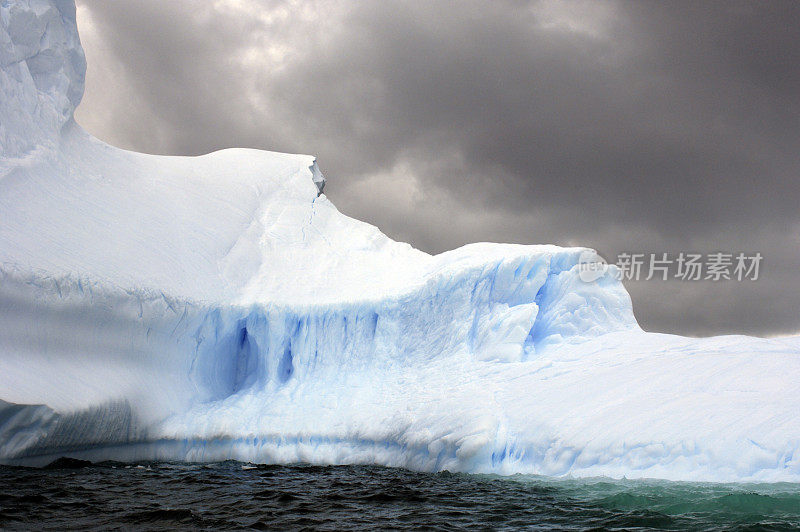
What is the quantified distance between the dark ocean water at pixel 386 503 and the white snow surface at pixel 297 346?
798mm

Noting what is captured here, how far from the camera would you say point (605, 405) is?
925cm

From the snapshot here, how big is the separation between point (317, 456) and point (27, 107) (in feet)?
32.3

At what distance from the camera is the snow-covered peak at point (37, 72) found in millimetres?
13227

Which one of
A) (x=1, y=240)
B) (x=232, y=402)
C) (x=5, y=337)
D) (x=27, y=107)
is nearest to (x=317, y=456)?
(x=232, y=402)

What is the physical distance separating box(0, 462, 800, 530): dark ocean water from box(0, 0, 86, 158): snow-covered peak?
741cm

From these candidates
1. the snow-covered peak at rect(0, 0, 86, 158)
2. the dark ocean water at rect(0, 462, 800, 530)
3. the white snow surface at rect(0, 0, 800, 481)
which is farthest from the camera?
the snow-covered peak at rect(0, 0, 86, 158)

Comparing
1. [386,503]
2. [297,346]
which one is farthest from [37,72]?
[386,503]

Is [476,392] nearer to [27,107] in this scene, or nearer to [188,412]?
[188,412]

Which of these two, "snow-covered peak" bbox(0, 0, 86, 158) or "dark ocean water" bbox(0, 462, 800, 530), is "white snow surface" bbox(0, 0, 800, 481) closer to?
"snow-covered peak" bbox(0, 0, 86, 158)

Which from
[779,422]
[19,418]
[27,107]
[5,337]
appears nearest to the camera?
[779,422]

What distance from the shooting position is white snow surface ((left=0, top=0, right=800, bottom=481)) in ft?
29.5

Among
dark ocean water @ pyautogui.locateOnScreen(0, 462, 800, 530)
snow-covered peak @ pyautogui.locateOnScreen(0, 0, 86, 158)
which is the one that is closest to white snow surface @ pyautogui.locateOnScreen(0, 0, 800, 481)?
snow-covered peak @ pyautogui.locateOnScreen(0, 0, 86, 158)

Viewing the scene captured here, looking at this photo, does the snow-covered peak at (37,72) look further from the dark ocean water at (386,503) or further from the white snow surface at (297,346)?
the dark ocean water at (386,503)

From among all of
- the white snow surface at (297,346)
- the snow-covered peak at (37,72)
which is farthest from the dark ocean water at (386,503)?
the snow-covered peak at (37,72)
